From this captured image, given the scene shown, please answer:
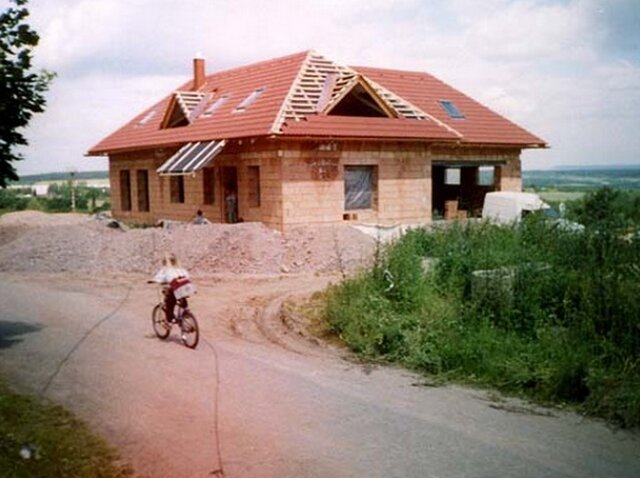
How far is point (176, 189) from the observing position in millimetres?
26766

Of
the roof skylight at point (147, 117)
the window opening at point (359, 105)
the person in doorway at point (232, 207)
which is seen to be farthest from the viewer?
the roof skylight at point (147, 117)

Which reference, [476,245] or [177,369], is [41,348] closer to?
[177,369]

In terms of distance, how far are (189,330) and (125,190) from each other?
2180 cm

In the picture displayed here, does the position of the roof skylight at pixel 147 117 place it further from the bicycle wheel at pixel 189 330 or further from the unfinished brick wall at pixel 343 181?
the bicycle wheel at pixel 189 330

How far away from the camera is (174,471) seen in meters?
5.87

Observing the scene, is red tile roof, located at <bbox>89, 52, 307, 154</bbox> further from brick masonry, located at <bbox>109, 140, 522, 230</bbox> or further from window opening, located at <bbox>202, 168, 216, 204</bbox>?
window opening, located at <bbox>202, 168, 216, 204</bbox>

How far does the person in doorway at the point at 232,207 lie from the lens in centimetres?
2317

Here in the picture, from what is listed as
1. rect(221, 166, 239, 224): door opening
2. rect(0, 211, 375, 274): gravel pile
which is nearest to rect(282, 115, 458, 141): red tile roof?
rect(0, 211, 375, 274): gravel pile

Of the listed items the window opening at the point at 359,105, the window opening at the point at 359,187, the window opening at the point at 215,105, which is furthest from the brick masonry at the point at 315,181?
the window opening at the point at 215,105

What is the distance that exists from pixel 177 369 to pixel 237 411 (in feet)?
6.42

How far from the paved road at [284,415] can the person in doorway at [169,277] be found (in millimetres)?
581

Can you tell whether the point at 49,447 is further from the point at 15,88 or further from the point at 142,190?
the point at 142,190

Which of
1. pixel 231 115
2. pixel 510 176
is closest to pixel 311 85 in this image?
pixel 231 115

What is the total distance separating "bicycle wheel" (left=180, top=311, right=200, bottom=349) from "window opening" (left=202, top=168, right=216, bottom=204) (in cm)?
1428
